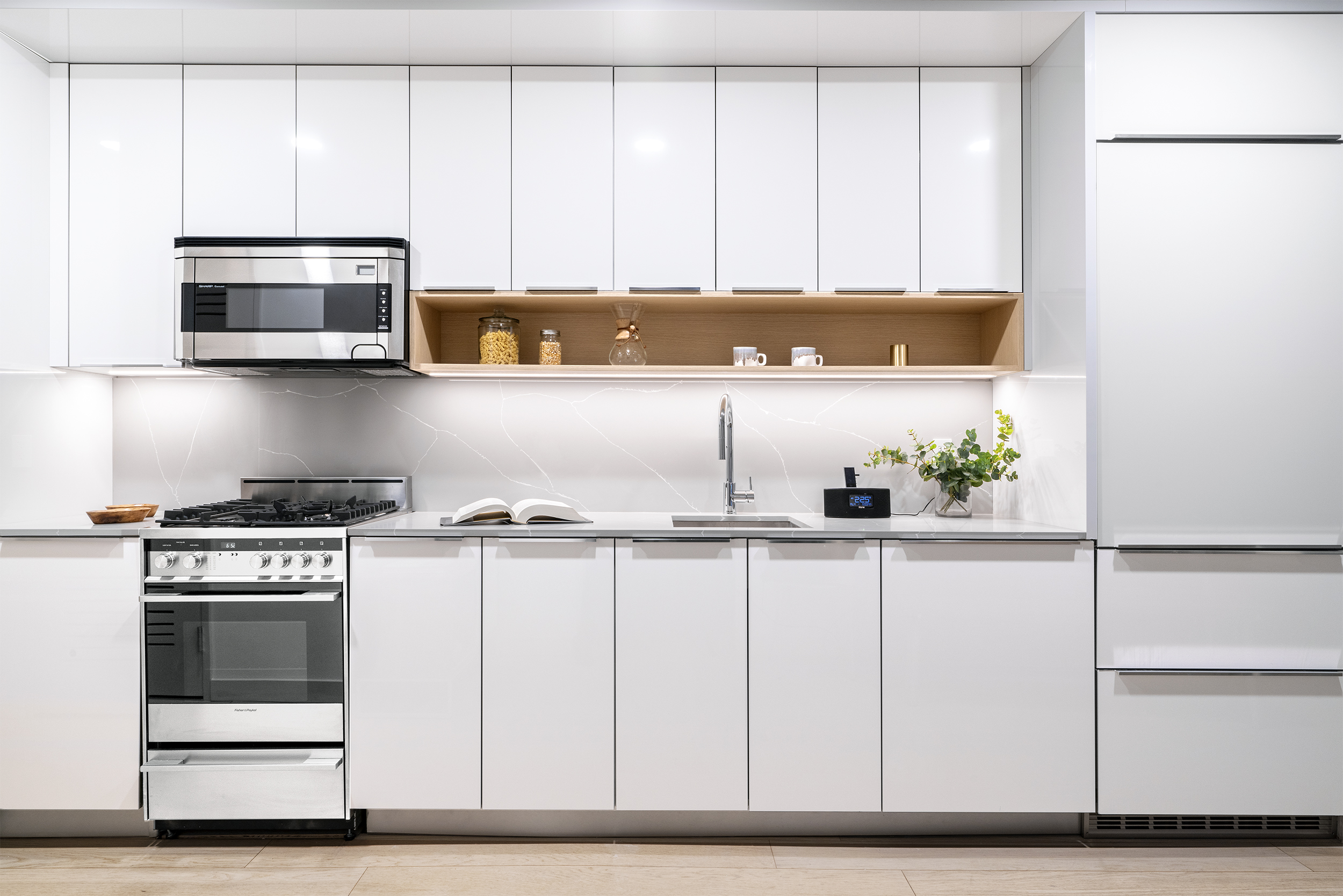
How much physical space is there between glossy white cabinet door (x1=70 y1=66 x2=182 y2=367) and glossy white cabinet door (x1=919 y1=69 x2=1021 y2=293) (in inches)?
95.3

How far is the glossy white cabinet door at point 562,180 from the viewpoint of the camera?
2365 mm

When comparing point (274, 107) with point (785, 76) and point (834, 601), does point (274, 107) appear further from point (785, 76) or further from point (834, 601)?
point (834, 601)

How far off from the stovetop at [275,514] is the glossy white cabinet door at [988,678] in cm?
162

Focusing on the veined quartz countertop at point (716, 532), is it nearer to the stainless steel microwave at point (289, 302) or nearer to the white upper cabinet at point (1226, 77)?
the stainless steel microwave at point (289, 302)

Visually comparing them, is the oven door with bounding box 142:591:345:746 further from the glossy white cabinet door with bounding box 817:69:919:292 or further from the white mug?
the glossy white cabinet door with bounding box 817:69:919:292

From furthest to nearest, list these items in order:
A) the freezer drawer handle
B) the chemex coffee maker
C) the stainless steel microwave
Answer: the chemex coffee maker → the stainless steel microwave → the freezer drawer handle

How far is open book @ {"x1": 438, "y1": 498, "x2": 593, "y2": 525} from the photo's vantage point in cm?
217

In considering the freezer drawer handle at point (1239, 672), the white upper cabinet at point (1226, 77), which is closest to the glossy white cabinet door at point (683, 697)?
the freezer drawer handle at point (1239, 672)

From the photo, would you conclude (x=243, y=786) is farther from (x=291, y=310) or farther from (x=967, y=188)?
(x=967, y=188)

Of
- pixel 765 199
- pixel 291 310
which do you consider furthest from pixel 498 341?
pixel 765 199

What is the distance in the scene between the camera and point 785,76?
93.8 inches

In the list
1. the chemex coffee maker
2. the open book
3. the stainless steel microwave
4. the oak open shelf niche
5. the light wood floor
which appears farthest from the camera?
the oak open shelf niche

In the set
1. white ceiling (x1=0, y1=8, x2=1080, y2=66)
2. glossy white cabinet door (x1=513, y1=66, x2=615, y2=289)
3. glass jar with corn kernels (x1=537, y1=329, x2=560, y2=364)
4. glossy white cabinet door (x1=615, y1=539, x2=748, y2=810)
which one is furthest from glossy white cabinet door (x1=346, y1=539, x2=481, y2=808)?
white ceiling (x1=0, y1=8, x2=1080, y2=66)

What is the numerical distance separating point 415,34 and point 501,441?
1334 millimetres
